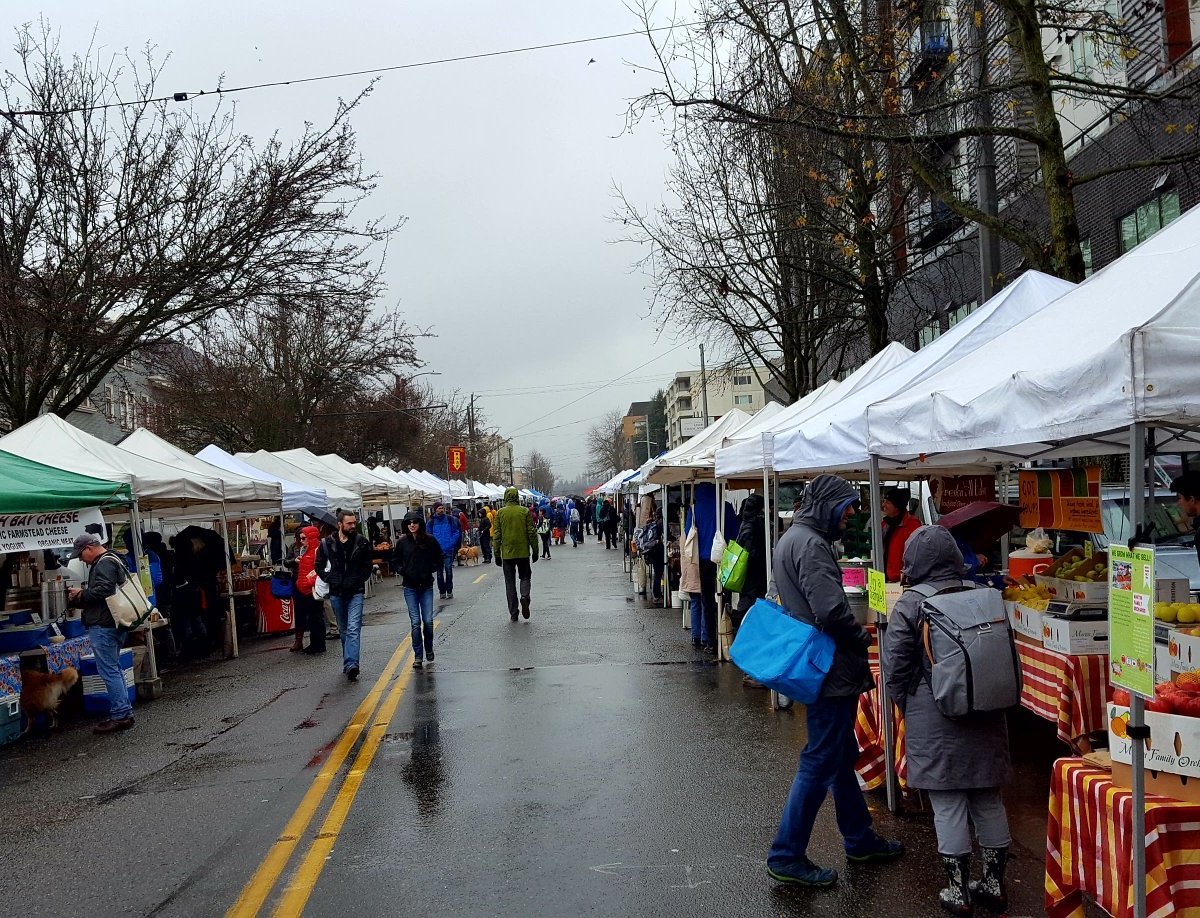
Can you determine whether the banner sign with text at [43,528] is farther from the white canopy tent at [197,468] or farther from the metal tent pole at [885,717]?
the metal tent pole at [885,717]

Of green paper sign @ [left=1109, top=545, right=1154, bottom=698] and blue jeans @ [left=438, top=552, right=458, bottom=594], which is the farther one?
blue jeans @ [left=438, top=552, right=458, bottom=594]

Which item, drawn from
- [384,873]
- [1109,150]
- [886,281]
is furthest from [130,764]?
[1109,150]

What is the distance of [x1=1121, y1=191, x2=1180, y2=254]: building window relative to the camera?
621 inches

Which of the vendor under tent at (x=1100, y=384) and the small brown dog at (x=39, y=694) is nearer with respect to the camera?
the vendor under tent at (x=1100, y=384)

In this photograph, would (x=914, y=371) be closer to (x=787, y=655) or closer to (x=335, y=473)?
(x=787, y=655)

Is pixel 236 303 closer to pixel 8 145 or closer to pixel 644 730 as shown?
pixel 8 145

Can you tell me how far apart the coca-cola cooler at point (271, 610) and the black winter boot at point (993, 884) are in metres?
14.3

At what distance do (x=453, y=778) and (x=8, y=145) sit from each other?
49.6ft

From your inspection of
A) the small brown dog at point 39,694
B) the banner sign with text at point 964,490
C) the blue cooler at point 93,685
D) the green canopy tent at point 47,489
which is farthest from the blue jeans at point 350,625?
the banner sign with text at point 964,490

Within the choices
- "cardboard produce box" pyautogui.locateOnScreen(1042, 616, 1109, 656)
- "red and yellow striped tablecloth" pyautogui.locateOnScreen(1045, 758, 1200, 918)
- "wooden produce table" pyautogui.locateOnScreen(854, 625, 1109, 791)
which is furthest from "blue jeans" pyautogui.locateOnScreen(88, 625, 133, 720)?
"red and yellow striped tablecloth" pyautogui.locateOnScreen(1045, 758, 1200, 918)

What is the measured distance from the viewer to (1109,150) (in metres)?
17.8

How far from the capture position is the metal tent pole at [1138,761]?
12.3 feet

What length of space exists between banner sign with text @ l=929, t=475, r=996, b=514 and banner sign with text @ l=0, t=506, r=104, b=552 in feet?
28.4

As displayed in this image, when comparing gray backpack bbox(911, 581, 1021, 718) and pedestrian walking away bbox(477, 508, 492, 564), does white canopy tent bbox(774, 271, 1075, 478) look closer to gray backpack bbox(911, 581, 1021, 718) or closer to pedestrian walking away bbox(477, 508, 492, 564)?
gray backpack bbox(911, 581, 1021, 718)
